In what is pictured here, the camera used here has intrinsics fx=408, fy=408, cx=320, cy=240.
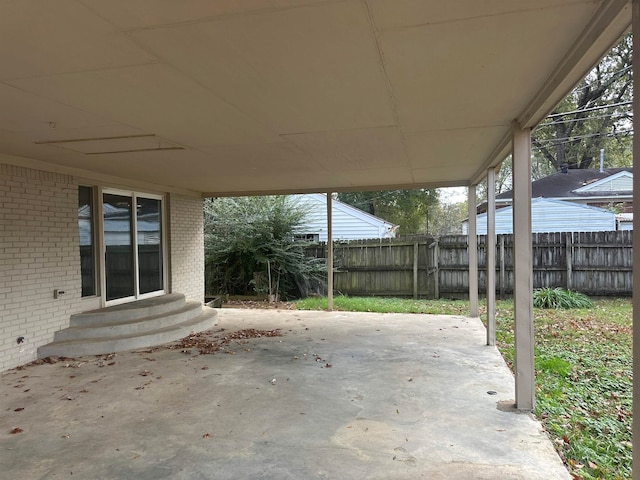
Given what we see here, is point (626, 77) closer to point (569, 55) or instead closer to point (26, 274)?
point (569, 55)

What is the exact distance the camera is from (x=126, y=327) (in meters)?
5.68

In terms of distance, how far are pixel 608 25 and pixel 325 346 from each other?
185 inches

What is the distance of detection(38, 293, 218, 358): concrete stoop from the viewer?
17.1 ft

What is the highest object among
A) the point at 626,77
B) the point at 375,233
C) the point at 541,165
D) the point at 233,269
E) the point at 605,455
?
the point at 626,77

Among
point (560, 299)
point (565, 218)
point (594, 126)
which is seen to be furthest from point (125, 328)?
point (594, 126)

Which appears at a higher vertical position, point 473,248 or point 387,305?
point 473,248

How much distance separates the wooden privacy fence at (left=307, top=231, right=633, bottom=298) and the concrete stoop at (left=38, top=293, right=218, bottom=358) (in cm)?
497

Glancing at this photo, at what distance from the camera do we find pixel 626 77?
1439 cm

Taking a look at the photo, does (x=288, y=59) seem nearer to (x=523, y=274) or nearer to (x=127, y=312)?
(x=523, y=274)

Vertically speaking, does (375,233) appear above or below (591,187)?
below

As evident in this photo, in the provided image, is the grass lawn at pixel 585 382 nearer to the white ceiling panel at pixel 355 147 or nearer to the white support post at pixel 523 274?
the white support post at pixel 523 274

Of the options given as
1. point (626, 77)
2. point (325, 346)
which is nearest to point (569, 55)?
point (325, 346)

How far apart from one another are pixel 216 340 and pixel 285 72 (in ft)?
15.0

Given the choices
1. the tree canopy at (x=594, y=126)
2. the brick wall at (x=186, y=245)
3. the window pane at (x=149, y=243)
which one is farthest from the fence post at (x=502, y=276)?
the window pane at (x=149, y=243)
